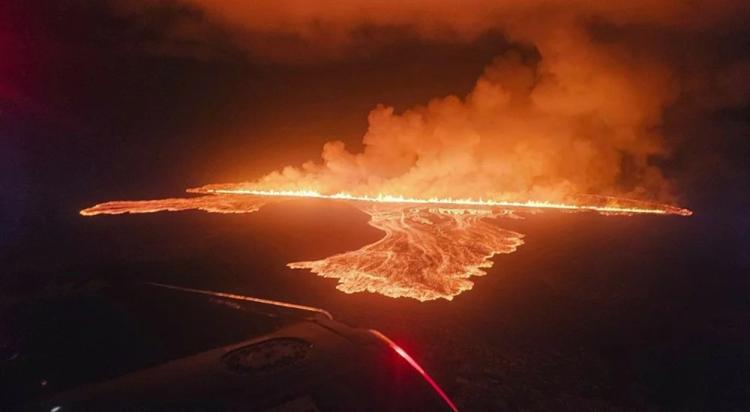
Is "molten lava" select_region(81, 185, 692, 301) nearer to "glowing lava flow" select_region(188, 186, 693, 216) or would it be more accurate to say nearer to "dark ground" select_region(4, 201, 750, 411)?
"dark ground" select_region(4, 201, 750, 411)

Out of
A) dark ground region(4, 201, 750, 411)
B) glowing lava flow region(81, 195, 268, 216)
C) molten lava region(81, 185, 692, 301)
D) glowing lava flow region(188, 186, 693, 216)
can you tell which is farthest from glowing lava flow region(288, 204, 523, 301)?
glowing lava flow region(188, 186, 693, 216)

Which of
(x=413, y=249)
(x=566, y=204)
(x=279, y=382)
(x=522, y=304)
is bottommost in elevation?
(x=522, y=304)

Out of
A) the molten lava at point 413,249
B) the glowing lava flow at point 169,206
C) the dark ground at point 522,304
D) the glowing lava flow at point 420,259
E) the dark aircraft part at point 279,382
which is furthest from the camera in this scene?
the glowing lava flow at point 169,206

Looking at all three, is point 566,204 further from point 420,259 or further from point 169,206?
point 169,206

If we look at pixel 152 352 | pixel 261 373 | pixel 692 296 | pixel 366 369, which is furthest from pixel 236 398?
pixel 692 296

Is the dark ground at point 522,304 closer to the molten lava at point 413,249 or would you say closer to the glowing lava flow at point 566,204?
the molten lava at point 413,249

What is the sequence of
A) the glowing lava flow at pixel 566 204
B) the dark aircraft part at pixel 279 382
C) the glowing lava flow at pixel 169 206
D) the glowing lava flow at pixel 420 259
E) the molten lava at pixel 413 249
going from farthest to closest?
the glowing lava flow at pixel 566 204, the glowing lava flow at pixel 169 206, the molten lava at pixel 413 249, the glowing lava flow at pixel 420 259, the dark aircraft part at pixel 279 382

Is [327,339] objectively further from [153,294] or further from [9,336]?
[9,336]

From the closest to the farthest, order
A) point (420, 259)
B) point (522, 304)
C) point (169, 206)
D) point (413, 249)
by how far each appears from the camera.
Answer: point (522, 304), point (420, 259), point (413, 249), point (169, 206)

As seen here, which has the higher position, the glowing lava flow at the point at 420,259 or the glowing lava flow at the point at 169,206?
the glowing lava flow at the point at 169,206

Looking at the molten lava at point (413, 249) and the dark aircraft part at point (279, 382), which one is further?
the molten lava at point (413, 249)

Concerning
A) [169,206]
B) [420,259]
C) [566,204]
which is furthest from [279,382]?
[566,204]

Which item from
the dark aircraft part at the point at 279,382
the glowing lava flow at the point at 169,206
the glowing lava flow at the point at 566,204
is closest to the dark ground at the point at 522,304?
the dark aircraft part at the point at 279,382
